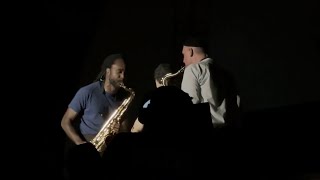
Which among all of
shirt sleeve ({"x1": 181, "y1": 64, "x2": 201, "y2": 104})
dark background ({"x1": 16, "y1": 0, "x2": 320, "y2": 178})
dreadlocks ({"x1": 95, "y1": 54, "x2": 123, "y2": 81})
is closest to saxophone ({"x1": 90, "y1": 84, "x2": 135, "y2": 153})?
dreadlocks ({"x1": 95, "y1": 54, "x2": 123, "y2": 81})

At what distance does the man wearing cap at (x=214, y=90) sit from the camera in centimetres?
366

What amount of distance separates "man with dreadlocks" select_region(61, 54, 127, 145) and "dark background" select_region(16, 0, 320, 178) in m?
0.55

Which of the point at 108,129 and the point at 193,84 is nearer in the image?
the point at 193,84

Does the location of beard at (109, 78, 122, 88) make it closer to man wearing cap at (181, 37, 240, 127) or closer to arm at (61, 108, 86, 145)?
arm at (61, 108, 86, 145)

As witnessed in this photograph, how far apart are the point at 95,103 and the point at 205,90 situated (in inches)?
40.6

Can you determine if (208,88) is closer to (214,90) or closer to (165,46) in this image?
(214,90)

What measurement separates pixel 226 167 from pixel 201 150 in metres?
0.16

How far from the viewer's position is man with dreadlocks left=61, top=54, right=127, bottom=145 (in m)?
4.13

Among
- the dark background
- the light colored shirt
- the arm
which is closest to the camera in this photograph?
the light colored shirt

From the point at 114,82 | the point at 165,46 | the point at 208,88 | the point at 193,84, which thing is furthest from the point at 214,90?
the point at 165,46

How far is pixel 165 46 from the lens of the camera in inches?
211

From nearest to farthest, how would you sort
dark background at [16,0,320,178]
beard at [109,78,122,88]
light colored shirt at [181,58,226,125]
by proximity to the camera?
light colored shirt at [181,58,226,125], beard at [109,78,122,88], dark background at [16,0,320,178]

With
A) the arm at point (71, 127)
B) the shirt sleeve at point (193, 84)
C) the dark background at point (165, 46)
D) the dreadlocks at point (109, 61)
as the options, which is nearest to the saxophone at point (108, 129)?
the dreadlocks at point (109, 61)

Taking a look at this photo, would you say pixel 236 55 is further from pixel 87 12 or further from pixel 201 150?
pixel 201 150
